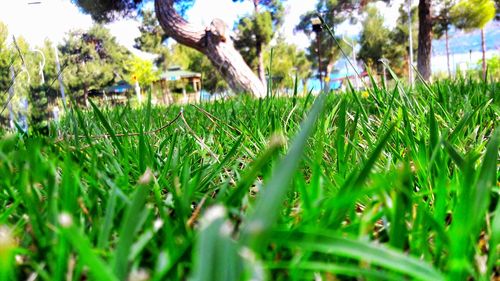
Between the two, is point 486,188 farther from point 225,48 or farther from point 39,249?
point 225,48

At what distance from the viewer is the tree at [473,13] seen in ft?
25.3

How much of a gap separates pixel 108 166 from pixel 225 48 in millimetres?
3238

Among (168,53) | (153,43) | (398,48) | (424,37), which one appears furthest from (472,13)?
(168,53)

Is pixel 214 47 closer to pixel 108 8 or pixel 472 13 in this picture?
pixel 108 8

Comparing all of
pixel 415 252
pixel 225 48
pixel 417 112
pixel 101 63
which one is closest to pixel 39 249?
pixel 415 252

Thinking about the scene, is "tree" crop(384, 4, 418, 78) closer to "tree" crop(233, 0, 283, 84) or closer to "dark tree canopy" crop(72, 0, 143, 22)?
"tree" crop(233, 0, 283, 84)

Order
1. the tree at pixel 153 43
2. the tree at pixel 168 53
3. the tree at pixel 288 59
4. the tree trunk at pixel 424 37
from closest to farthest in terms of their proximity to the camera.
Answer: the tree trunk at pixel 424 37
the tree at pixel 153 43
the tree at pixel 168 53
the tree at pixel 288 59

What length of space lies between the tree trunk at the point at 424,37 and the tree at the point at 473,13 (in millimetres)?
3411

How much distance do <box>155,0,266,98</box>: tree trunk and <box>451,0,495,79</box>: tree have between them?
21.6 feet

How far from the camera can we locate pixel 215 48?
3.39 m

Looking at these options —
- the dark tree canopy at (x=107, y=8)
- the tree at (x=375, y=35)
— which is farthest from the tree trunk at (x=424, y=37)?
the tree at (x=375, y=35)

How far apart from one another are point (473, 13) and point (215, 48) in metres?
6.97

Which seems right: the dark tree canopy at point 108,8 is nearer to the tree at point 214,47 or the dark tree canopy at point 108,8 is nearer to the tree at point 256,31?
the tree at point 214,47

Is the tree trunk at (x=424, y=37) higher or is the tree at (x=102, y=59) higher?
the tree at (x=102, y=59)
